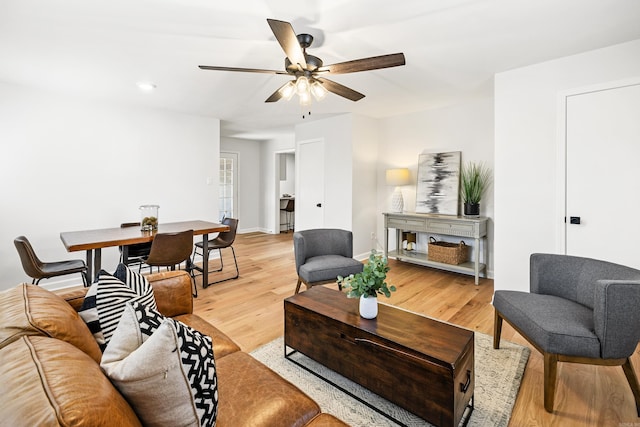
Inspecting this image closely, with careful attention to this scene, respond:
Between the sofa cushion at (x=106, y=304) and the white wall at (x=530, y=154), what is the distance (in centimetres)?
318

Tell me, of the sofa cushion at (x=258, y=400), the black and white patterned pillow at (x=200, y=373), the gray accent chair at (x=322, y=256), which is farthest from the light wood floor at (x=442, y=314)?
the black and white patterned pillow at (x=200, y=373)

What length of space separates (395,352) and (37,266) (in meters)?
3.21

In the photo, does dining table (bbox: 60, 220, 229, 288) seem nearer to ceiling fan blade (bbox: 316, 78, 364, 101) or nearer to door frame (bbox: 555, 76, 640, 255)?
ceiling fan blade (bbox: 316, 78, 364, 101)

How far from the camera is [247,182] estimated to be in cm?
776

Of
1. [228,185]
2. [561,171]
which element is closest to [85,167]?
[228,185]

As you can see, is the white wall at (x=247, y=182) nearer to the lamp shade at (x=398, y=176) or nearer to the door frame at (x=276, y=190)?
the door frame at (x=276, y=190)

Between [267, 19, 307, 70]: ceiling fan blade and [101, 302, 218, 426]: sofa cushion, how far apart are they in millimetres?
1500

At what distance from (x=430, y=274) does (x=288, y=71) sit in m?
3.30

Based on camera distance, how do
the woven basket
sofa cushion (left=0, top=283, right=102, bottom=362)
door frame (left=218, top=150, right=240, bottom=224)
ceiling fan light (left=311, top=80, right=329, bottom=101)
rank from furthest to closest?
1. door frame (left=218, top=150, right=240, bottom=224)
2. the woven basket
3. ceiling fan light (left=311, top=80, right=329, bottom=101)
4. sofa cushion (left=0, top=283, right=102, bottom=362)

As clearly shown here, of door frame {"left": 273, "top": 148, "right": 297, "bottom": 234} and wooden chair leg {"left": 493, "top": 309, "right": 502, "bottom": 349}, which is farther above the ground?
door frame {"left": 273, "top": 148, "right": 297, "bottom": 234}

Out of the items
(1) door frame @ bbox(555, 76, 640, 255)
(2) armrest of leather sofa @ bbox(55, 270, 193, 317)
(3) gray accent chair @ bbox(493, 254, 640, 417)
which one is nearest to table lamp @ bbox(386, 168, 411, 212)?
(1) door frame @ bbox(555, 76, 640, 255)

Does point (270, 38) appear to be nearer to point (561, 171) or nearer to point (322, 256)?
point (322, 256)

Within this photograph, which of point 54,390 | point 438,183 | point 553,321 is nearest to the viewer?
point 54,390

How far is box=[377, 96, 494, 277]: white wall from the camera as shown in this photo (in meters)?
4.16
